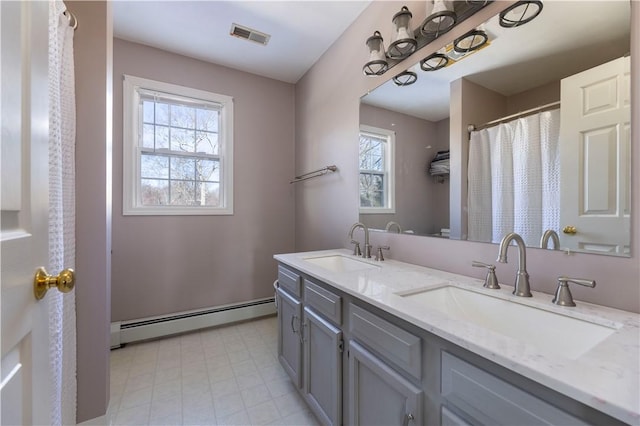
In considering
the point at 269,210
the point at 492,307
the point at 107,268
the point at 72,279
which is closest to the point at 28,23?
the point at 72,279

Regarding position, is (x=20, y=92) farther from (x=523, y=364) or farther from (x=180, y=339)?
(x=180, y=339)

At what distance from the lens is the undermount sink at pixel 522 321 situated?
0.78m

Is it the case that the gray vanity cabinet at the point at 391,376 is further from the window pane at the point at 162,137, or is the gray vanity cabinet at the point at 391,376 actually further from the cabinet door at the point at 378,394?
the window pane at the point at 162,137

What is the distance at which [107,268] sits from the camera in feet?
4.78

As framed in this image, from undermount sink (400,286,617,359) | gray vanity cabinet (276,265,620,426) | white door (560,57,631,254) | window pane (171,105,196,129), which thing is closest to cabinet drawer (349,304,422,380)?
gray vanity cabinet (276,265,620,426)

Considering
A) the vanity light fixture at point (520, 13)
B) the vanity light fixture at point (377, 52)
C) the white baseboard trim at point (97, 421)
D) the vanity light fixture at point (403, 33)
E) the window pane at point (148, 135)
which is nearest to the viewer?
the vanity light fixture at point (520, 13)

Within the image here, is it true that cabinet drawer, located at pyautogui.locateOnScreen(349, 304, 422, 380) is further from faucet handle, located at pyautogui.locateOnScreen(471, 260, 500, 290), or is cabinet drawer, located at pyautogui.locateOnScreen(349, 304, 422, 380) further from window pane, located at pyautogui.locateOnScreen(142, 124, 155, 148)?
window pane, located at pyautogui.locateOnScreen(142, 124, 155, 148)

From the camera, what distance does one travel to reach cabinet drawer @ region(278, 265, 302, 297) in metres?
A: 1.60

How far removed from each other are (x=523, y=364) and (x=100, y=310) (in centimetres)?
184

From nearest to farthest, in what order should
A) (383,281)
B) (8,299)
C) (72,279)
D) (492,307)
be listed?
1. (8,299)
2. (72,279)
3. (492,307)
4. (383,281)

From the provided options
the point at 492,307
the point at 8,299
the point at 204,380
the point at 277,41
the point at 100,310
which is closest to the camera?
the point at 8,299

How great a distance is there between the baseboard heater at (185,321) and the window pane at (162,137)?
1632 mm

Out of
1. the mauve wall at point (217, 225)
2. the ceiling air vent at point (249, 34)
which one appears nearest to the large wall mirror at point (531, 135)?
the ceiling air vent at point (249, 34)

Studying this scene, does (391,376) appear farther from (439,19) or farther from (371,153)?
(439,19)
